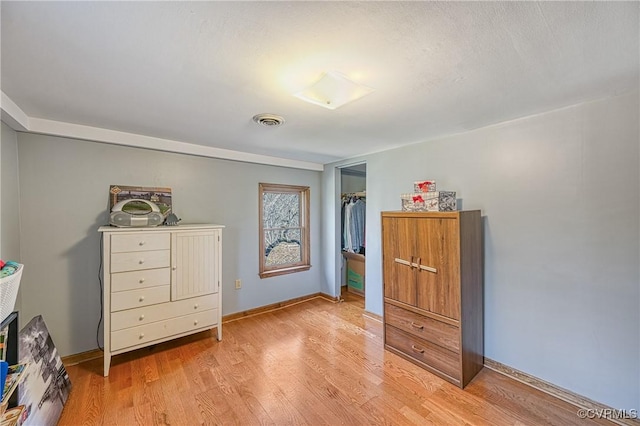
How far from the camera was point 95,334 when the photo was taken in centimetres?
251

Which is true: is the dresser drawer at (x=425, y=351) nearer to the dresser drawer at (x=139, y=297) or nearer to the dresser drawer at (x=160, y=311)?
the dresser drawer at (x=160, y=311)

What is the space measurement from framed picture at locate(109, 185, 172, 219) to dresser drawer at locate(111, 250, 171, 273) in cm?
43

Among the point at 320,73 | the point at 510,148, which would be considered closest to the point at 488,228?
the point at 510,148

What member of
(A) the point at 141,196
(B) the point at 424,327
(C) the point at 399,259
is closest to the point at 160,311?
(A) the point at 141,196

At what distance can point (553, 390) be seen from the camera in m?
2.00

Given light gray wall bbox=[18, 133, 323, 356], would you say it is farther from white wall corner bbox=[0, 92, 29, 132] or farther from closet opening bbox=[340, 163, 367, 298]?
closet opening bbox=[340, 163, 367, 298]

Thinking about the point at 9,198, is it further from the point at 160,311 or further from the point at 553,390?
the point at 553,390

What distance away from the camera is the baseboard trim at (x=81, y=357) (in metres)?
2.38

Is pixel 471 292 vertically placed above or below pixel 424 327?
above

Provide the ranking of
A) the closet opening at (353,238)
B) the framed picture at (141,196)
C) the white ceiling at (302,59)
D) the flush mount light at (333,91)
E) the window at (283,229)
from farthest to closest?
1. the closet opening at (353,238)
2. the window at (283,229)
3. the framed picture at (141,196)
4. the flush mount light at (333,91)
5. the white ceiling at (302,59)

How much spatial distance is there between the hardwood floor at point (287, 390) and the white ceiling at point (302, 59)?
2.14 meters

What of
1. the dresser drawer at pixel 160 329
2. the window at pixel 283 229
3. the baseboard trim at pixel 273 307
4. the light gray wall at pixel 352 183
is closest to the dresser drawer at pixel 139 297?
the dresser drawer at pixel 160 329

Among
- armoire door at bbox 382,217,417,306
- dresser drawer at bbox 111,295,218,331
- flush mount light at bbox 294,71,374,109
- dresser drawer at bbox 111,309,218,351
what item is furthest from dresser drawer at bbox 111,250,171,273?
armoire door at bbox 382,217,417,306

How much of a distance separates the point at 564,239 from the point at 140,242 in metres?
3.45
